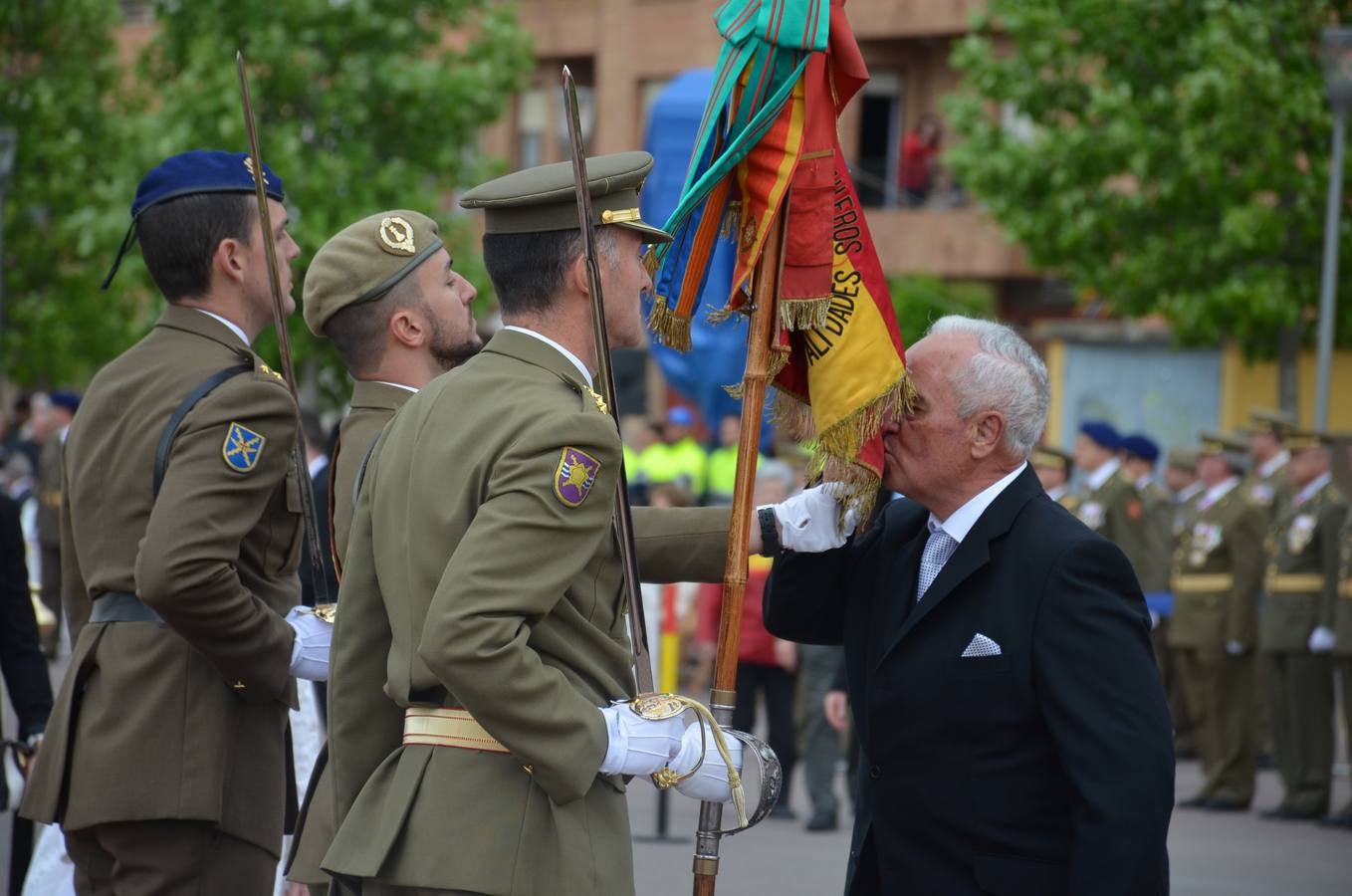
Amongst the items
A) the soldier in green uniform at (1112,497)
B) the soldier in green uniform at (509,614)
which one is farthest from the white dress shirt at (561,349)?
the soldier in green uniform at (1112,497)

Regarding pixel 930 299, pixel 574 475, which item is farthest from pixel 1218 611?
pixel 930 299

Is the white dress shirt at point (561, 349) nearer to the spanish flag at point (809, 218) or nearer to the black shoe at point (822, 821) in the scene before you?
the spanish flag at point (809, 218)

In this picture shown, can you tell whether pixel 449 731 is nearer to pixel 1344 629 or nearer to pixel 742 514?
pixel 742 514

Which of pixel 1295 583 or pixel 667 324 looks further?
pixel 1295 583

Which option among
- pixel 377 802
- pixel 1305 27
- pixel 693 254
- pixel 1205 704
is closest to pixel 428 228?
pixel 693 254

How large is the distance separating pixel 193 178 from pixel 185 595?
109 cm

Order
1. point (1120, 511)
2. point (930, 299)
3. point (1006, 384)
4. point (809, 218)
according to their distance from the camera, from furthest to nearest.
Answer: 1. point (930, 299)
2. point (1120, 511)
3. point (809, 218)
4. point (1006, 384)

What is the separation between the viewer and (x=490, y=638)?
2945 mm

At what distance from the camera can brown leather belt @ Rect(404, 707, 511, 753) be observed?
319 cm

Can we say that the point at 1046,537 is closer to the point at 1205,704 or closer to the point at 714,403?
the point at 1205,704

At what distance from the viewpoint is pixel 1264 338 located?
61.3 feet

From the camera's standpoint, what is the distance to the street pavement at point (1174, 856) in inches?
344

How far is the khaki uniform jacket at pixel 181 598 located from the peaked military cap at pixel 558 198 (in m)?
1.00

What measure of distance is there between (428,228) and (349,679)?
1557 mm
